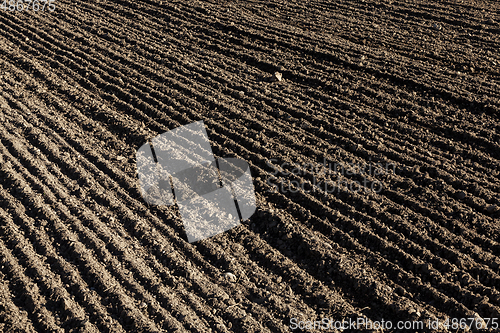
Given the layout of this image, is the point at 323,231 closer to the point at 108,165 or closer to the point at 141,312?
the point at 141,312

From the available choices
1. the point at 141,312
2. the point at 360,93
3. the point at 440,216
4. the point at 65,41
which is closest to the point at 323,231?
the point at 440,216

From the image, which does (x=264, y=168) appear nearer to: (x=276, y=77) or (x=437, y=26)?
(x=276, y=77)

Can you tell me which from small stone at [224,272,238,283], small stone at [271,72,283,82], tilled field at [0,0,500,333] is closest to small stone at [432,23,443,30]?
tilled field at [0,0,500,333]

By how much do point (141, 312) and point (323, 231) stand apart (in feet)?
5.93

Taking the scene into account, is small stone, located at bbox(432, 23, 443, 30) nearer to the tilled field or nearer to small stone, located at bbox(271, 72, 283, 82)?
the tilled field

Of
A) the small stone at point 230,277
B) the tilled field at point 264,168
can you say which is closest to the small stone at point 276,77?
the tilled field at point 264,168

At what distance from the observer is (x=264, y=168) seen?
4.25 meters

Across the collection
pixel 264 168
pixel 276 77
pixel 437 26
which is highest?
pixel 437 26

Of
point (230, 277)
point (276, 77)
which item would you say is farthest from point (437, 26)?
point (230, 277)

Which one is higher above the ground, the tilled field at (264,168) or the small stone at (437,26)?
the small stone at (437,26)

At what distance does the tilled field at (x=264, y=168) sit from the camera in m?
3.15

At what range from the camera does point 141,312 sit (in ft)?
10.0

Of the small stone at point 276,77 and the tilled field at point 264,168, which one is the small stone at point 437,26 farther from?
the small stone at point 276,77

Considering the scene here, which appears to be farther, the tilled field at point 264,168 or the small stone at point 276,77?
the small stone at point 276,77
